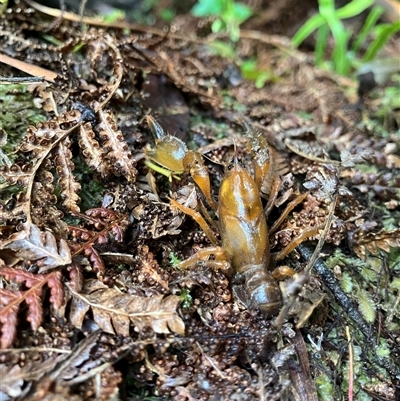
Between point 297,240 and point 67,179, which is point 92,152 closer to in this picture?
point 67,179

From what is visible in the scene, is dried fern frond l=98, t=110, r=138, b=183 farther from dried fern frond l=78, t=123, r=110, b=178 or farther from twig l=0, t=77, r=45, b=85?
twig l=0, t=77, r=45, b=85

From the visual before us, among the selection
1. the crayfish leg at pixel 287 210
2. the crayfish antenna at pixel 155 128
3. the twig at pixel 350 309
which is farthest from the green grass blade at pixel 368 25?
the twig at pixel 350 309

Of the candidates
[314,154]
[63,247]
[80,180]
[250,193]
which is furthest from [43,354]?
[314,154]

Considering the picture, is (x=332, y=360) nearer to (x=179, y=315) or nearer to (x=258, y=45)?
(x=179, y=315)

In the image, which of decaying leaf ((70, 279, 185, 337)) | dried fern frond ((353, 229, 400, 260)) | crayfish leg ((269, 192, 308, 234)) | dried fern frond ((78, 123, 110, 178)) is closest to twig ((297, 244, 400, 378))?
crayfish leg ((269, 192, 308, 234))

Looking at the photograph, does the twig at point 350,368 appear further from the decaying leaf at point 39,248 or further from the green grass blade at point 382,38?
the green grass blade at point 382,38
